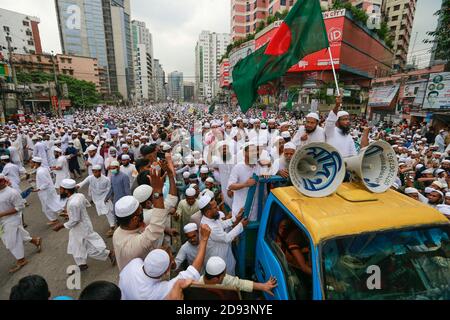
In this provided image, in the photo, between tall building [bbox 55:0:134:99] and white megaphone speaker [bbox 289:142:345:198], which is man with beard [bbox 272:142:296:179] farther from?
tall building [bbox 55:0:134:99]

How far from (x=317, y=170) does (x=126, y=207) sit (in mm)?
1962

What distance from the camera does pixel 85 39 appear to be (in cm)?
7544

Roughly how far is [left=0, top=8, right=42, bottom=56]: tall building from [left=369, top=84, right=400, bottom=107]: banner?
68.3 m

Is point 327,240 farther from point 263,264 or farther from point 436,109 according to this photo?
point 436,109

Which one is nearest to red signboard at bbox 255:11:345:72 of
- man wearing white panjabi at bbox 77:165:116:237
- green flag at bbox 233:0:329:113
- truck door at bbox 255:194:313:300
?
green flag at bbox 233:0:329:113

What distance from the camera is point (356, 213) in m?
1.98

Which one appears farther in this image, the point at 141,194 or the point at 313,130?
the point at 313,130

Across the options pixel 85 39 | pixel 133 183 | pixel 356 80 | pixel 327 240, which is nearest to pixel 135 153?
pixel 133 183

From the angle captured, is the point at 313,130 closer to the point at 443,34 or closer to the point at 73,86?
the point at 443,34

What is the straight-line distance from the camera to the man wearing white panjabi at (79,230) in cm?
388

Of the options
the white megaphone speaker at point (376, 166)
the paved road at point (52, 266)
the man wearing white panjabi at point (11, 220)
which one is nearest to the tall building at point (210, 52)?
the paved road at point (52, 266)

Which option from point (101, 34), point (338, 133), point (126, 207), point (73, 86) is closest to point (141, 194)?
point (126, 207)

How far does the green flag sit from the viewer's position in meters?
4.56

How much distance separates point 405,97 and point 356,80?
955 inches
